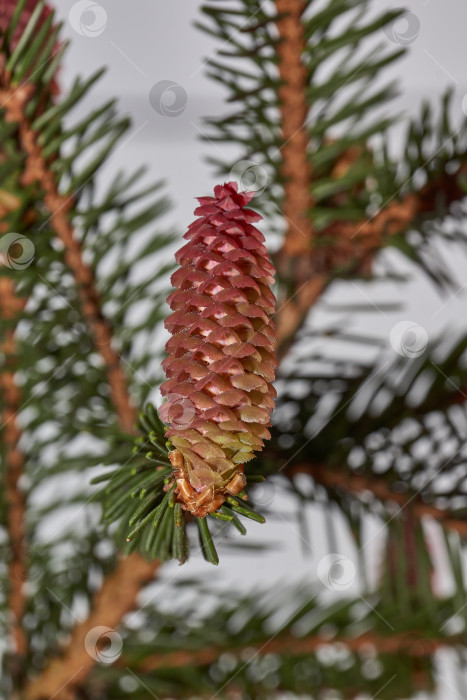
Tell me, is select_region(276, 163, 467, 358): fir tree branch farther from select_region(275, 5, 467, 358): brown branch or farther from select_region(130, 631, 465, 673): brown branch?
select_region(130, 631, 465, 673): brown branch

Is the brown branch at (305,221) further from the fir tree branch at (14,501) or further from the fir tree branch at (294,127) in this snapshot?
the fir tree branch at (14,501)

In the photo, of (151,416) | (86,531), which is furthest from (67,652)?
(151,416)

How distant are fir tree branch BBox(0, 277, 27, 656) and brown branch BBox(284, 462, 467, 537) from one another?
4.4 inches

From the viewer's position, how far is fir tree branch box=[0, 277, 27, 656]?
293mm

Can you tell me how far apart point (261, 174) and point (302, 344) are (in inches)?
2.8

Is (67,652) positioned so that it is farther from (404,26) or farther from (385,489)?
(404,26)

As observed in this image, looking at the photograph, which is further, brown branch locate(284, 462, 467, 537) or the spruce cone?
brown branch locate(284, 462, 467, 537)

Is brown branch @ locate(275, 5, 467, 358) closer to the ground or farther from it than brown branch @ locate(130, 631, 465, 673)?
farther from it

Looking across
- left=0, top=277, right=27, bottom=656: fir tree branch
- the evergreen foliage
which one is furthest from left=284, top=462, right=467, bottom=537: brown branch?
left=0, top=277, right=27, bottom=656: fir tree branch

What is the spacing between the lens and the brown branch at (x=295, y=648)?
289 millimetres

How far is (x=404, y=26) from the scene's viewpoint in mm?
234

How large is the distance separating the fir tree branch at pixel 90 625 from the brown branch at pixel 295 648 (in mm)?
18

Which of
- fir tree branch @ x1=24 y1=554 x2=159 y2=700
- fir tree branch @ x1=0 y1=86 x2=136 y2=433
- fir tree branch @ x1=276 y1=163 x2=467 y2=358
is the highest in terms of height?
fir tree branch @ x1=276 y1=163 x2=467 y2=358

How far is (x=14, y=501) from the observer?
0.31m
